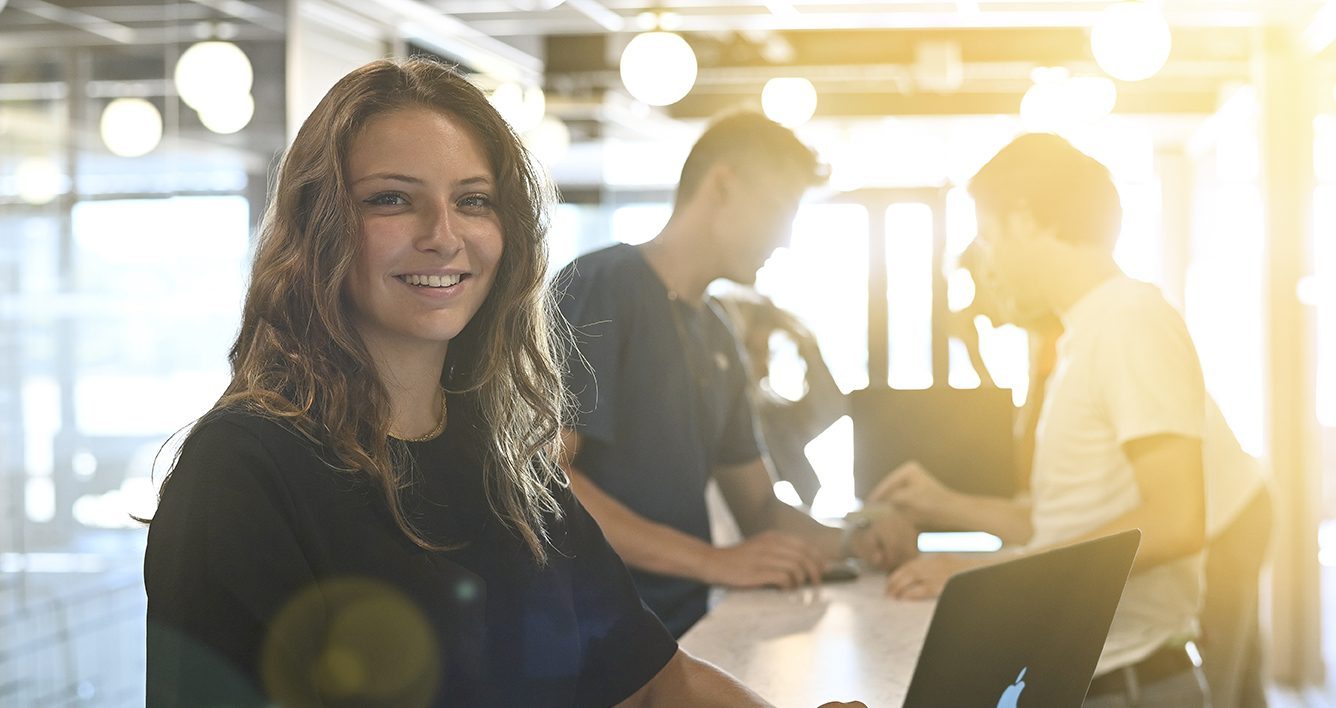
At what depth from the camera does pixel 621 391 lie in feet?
7.76

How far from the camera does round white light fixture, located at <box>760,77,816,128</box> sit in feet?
22.3

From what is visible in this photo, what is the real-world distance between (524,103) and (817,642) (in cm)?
555

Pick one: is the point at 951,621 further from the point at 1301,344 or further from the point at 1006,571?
the point at 1301,344

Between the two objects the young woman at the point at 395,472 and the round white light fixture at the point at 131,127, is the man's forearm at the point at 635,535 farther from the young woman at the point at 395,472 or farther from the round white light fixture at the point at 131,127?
the round white light fixture at the point at 131,127

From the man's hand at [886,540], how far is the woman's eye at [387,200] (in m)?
1.64

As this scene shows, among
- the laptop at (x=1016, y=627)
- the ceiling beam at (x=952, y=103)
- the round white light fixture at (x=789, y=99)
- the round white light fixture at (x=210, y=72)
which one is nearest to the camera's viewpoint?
the laptop at (x=1016, y=627)

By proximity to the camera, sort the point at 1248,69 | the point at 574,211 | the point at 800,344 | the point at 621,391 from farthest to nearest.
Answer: the point at 574,211 → the point at 1248,69 → the point at 800,344 → the point at 621,391

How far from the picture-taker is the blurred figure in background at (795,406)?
3369 millimetres

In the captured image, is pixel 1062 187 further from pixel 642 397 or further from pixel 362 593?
pixel 362 593

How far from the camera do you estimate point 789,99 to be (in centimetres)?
683

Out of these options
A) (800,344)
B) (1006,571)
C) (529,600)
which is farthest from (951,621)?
(800,344)

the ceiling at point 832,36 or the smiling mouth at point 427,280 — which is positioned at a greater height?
the ceiling at point 832,36

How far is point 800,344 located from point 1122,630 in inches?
63.9

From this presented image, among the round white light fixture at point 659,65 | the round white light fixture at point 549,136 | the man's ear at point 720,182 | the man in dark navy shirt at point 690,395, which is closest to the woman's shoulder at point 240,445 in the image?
the man in dark navy shirt at point 690,395
